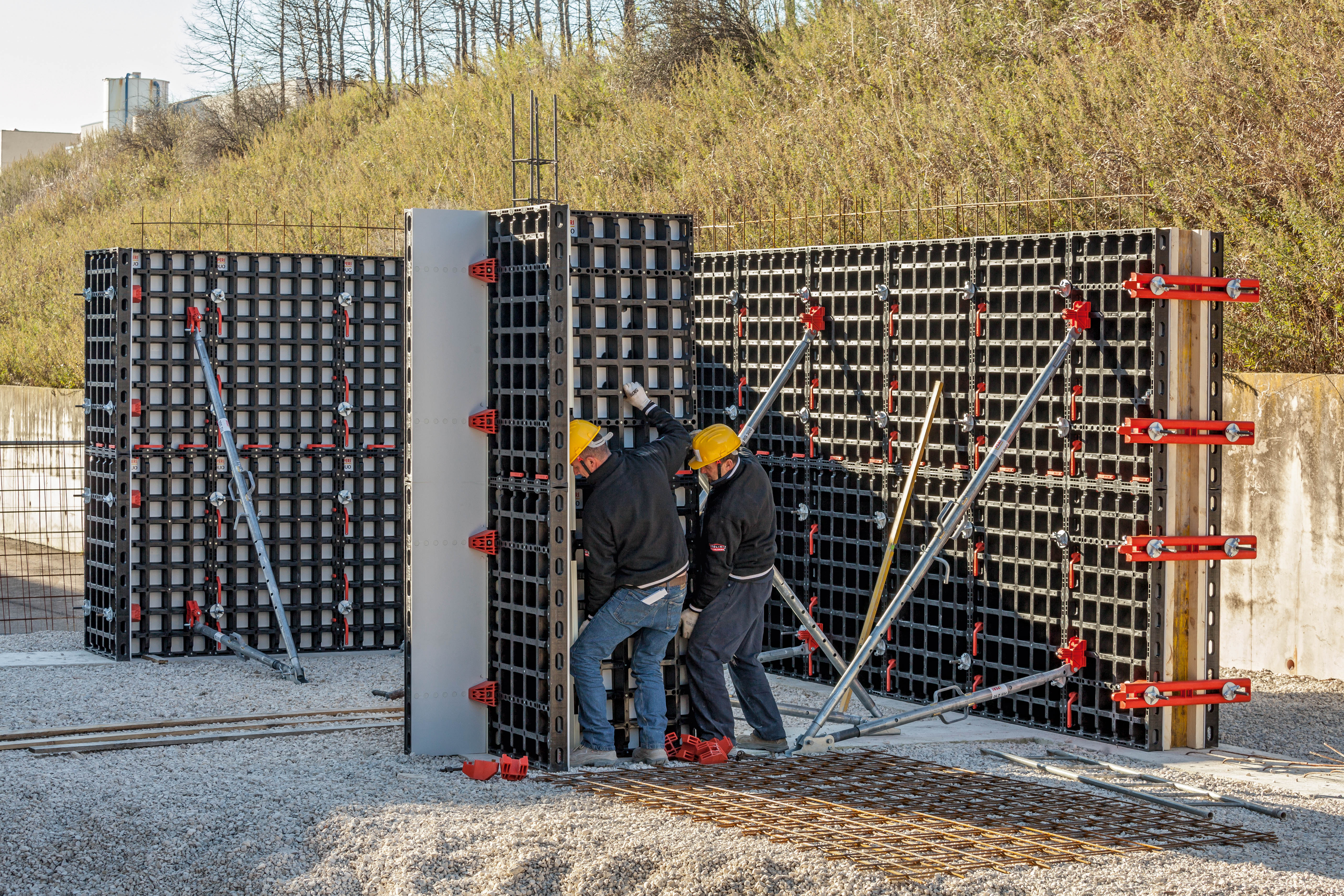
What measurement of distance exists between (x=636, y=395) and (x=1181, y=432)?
A: 3.85 metres

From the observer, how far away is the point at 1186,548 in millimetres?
9898

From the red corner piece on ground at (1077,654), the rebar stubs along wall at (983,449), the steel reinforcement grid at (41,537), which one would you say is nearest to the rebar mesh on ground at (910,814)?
the red corner piece on ground at (1077,654)

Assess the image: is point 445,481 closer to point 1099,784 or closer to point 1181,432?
point 1099,784

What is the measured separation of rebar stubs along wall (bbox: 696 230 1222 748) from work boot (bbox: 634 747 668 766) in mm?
3151

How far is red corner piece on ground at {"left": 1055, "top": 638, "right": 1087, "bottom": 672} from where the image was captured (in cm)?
1045

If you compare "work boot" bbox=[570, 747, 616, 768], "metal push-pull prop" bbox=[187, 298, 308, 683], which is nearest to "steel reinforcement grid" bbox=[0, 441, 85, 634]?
"metal push-pull prop" bbox=[187, 298, 308, 683]

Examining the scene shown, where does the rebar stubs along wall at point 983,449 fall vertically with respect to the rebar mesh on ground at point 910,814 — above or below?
above

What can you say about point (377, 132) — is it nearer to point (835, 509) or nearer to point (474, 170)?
point (474, 170)

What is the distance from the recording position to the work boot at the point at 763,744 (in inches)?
395

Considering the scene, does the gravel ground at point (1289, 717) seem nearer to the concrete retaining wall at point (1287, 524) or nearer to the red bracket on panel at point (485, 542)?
the concrete retaining wall at point (1287, 524)

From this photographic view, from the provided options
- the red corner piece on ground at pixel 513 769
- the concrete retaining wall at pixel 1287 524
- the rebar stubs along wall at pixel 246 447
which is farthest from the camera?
the rebar stubs along wall at pixel 246 447

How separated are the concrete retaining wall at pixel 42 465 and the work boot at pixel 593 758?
1647cm

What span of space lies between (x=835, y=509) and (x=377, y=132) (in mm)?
30409

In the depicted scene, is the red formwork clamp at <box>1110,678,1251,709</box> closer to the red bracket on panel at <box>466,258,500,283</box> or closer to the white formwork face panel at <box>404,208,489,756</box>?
the white formwork face panel at <box>404,208,489,756</box>
